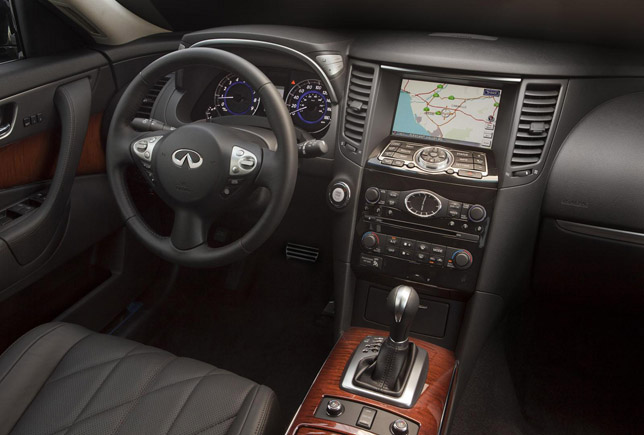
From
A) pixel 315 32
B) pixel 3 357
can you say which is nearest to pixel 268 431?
pixel 3 357

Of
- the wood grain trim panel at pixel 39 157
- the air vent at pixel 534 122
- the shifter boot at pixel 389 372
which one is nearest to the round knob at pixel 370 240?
the shifter boot at pixel 389 372

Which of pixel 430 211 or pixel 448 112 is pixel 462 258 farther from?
pixel 448 112

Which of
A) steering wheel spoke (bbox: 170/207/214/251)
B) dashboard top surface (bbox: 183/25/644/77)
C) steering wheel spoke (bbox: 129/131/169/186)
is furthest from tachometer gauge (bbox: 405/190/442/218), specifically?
steering wheel spoke (bbox: 129/131/169/186)

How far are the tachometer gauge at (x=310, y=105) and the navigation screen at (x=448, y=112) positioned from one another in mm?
239

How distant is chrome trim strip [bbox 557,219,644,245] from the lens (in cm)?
145

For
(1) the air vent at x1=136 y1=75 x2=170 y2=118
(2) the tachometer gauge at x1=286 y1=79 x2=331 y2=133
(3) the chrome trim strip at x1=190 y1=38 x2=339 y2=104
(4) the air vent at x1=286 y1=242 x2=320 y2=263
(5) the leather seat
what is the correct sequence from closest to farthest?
(5) the leather seat
(3) the chrome trim strip at x1=190 y1=38 x2=339 y2=104
(2) the tachometer gauge at x1=286 y1=79 x2=331 y2=133
(1) the air vent at x1=136 y1=75 x2=170 y2=118
(4) the air vent at x1=286 y1=242 x2=320 y2=263

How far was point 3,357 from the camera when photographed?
47.7 inches

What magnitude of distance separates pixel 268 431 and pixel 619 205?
1043mm

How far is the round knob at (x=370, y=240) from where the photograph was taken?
5.18 feet

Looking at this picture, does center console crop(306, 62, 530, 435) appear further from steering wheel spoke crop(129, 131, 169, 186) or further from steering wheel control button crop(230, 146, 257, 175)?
steering wheel spoke crop(129, 131, 169, 186)

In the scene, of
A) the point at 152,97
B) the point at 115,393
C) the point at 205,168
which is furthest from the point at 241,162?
the point at 152,97

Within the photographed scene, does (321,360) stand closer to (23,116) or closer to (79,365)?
(79,365)

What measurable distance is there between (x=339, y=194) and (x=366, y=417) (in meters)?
0.62

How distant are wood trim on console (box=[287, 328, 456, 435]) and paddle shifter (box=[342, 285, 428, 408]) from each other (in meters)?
0.02
